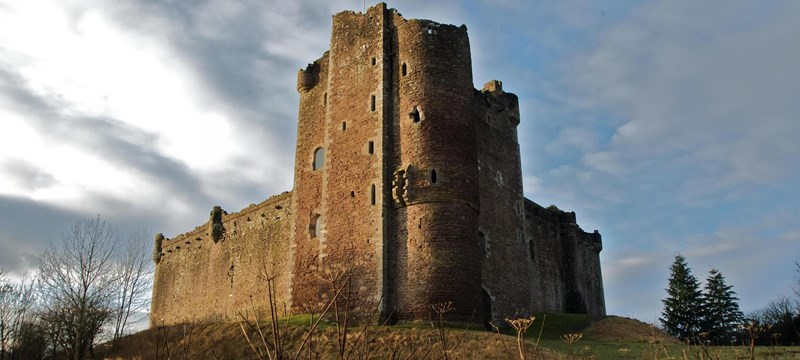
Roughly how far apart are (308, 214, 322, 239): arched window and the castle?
5 centimetres

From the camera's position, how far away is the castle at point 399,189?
76.6 ft

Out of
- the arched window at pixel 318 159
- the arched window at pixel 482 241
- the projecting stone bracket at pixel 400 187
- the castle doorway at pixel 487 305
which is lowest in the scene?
the castle doorway at pixel 487 305

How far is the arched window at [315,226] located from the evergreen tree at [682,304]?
76.1ft

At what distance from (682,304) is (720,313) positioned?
6.83ft

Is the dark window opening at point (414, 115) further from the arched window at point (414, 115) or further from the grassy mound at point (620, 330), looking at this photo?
the grassy mound at point (620, 330)

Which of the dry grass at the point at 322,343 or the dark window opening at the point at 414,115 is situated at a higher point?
the dark window opening at the point at 414,115

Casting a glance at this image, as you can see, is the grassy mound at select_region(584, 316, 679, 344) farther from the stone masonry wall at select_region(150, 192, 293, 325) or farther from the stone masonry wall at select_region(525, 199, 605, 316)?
the stone masonry wall at select_region(150, 192, 293, 325)

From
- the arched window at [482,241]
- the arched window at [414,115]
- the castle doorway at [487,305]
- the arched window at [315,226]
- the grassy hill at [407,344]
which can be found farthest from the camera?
the arched window at [482,241]

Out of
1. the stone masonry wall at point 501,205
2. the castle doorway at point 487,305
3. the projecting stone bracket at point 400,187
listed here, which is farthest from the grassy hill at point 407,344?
the projecting stone bracket at point 400,187

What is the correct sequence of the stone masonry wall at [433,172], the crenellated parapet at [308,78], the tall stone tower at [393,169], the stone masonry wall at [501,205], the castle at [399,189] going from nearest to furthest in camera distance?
1. the stone masonry wall at [433,172]
2. the tall stone tower at [393,169]
3. the castle at [399,189]
4. the stone masonry wall at [501,205]
5. the crenellated parapet at [308,78]

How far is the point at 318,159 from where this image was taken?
2780 centimetres

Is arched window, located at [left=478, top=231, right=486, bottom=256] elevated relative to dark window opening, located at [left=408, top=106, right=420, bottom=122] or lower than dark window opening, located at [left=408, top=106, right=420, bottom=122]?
lower

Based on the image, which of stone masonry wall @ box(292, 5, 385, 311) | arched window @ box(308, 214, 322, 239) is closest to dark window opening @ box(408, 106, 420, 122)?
stone masonry wall @ box(292, 5, 385, 311)

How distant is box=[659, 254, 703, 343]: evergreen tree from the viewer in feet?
127
